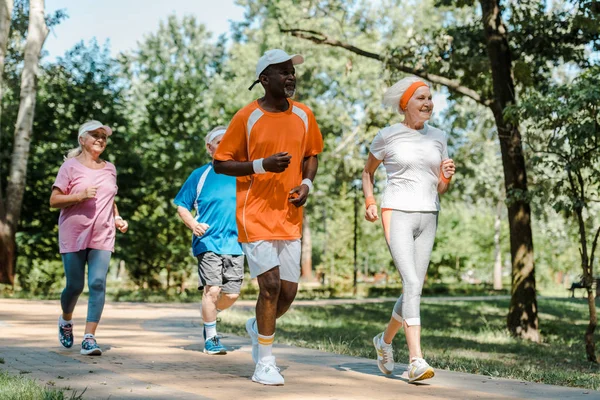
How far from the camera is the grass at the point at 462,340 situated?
7.45 metres

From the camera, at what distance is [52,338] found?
347 inches

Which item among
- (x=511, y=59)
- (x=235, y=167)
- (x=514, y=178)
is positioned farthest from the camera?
(x=511, y=59)

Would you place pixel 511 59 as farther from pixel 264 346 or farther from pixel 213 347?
pixel 264 346

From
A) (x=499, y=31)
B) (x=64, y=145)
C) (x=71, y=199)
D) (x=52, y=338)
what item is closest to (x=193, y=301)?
(x=64, y=145)

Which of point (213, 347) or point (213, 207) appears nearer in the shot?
point (213, 347)

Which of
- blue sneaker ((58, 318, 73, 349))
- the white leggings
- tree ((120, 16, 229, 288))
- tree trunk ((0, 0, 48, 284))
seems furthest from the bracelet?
tree ((120, 16, 229, 288))

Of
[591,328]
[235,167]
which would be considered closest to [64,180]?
[235,167]

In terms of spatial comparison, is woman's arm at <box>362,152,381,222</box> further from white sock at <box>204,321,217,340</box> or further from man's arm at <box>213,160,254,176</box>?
white sock at <box>204,321,217,340</box>

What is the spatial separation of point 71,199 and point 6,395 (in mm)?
3141

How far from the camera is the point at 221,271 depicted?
777cm

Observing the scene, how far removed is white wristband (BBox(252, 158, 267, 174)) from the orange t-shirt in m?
0.20

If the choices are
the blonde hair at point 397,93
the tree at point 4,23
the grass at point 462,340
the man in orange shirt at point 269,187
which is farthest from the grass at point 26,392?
the tree at point 4,23

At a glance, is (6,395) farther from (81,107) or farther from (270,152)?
(81,107)

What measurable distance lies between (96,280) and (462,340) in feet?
24.6
